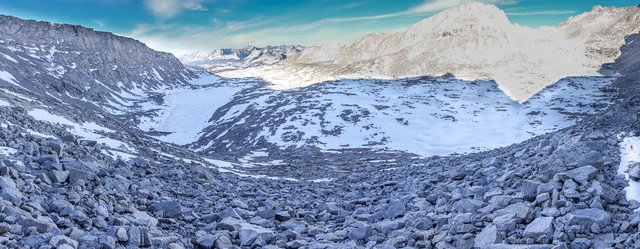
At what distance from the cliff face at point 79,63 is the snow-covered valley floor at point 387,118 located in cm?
1900

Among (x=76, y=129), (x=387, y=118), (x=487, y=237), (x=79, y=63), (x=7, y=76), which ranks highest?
(x=79, y=63)

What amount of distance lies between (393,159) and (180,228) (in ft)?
91.4

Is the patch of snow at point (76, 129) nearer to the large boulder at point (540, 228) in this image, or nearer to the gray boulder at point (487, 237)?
the gray boulder at point (487, 237)

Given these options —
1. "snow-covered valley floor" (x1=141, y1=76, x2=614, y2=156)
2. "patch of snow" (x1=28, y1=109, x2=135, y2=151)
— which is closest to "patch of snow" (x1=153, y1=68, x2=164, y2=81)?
"snow-covered valley floor" (x1=141, y1=76, x2=614, y2=156)

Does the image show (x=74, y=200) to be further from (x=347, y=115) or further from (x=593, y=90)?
(x=593, y=90)

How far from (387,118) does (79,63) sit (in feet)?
299

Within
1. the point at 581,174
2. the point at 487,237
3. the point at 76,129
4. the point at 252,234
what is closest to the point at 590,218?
the point at 487,237

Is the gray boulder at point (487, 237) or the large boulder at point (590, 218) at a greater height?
the large boulder at point (590, 218)

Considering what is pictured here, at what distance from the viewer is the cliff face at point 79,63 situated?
83.5 m

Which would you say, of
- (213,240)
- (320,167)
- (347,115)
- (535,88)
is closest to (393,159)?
(320,167)

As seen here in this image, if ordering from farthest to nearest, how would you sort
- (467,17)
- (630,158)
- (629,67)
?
(467,17), (629,67), (630,158)

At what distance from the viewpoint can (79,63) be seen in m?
114

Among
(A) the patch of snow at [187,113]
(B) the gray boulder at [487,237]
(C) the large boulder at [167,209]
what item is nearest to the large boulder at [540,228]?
(B) the gray boulder at [487,237]

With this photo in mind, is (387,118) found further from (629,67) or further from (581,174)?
(629,67)
